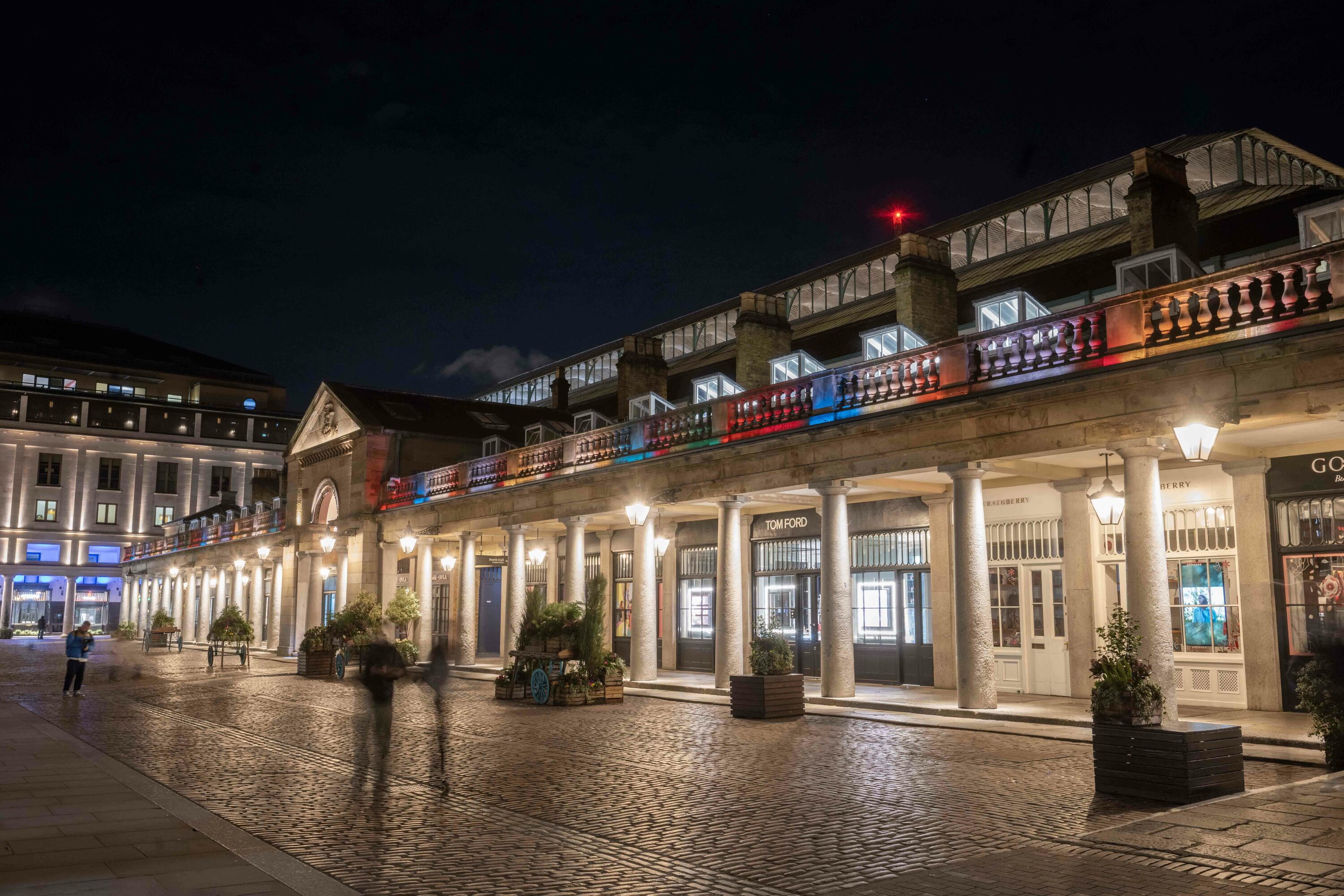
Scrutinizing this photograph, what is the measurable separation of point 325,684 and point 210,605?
37.3 meters

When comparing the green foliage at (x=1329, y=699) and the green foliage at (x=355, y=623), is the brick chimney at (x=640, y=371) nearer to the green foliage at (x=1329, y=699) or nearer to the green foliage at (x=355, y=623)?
the green foliage at (x=355, y=623)

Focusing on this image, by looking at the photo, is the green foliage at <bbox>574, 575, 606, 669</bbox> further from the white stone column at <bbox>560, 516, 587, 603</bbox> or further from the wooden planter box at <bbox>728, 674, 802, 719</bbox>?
the white stone column at <bbox>560, 516, 587, 603</bbox>

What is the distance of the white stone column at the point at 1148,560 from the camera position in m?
14.5

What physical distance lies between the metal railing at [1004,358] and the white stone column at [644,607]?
5.93 ft

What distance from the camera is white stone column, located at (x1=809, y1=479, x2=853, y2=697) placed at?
1950cm

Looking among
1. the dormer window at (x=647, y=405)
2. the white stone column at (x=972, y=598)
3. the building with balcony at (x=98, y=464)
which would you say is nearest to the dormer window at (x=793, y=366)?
the dormer window at (x=647, y=405)

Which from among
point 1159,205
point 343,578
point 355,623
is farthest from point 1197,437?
point 343,578

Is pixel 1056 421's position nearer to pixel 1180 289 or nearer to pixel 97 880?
pixel 1180 289

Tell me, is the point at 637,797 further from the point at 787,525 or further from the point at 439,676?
the point at 787,525

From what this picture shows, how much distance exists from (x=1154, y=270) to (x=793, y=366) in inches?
336

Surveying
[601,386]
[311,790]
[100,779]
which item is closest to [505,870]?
[311,790]

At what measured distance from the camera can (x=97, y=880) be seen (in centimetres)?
694

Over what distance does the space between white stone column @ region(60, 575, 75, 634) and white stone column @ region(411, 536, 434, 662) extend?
59201mm

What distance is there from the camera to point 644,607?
955 inches
